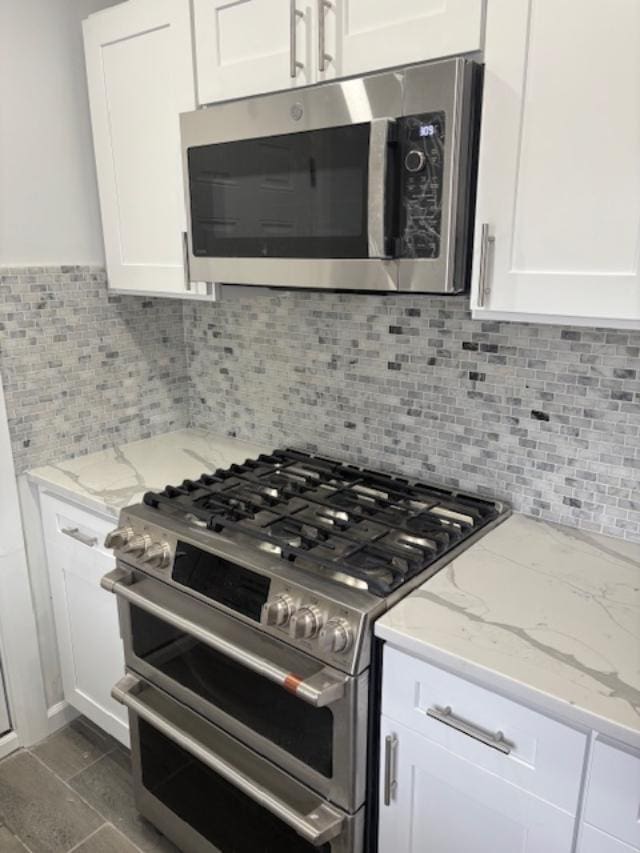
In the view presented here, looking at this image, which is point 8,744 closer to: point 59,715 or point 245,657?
point 59,715

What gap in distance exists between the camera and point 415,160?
1.16 metres

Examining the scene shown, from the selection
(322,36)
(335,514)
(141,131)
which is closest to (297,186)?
(322,36)

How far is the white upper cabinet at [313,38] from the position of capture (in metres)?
1.12

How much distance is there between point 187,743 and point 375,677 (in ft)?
1.81

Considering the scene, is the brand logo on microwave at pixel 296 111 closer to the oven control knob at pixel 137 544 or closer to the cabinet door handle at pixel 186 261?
the cabinet door handle at pixel 186 261

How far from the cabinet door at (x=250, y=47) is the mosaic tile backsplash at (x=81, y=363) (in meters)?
0.72

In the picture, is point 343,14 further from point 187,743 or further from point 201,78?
point 187,743

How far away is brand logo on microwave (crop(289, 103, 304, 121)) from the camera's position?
4.22ft

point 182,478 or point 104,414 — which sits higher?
point 104,414

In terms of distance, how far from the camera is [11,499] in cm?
188

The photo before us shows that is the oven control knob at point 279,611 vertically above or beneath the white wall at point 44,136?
beneath

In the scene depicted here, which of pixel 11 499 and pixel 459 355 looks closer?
pixel 459 355

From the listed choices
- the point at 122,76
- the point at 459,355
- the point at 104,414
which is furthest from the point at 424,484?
the point at 122,76

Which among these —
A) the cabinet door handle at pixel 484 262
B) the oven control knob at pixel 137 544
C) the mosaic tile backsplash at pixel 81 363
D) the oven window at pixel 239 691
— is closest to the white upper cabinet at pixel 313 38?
the cabinet door handle at pixel 484 262
